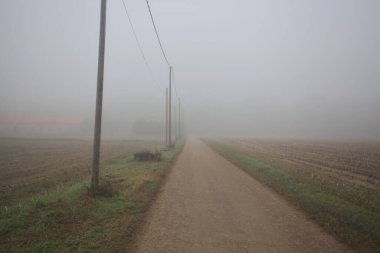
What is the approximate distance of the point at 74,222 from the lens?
28.1 feet

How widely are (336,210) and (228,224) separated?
3955 mm

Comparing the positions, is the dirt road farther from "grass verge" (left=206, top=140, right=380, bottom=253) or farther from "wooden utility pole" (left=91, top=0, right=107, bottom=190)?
"wooden utility pole" (left=91, top=0, right=107, bottom=190)

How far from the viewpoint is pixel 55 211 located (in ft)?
30.1

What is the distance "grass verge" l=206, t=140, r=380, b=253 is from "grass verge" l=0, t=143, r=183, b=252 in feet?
18.4

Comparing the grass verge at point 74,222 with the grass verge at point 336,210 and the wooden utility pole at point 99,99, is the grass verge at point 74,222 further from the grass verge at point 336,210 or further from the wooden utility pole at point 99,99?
the grass verge at point 336,210

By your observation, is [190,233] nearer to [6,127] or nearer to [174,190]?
[174,190]

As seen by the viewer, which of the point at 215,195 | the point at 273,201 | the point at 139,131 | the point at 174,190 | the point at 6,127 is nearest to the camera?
the point at 273,201

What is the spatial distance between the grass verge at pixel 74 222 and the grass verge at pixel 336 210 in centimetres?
561

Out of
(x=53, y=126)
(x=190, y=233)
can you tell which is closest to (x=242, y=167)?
(x=190, y=233)

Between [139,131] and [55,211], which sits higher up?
[139,131]

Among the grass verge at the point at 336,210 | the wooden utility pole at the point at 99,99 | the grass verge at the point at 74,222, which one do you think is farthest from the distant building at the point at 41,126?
the grass verge at the point at 336,210

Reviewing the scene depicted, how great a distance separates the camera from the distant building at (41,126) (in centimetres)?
10669

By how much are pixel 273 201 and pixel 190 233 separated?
191 inches

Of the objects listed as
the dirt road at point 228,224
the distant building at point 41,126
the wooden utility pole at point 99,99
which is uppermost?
the distant building at point 41,126
